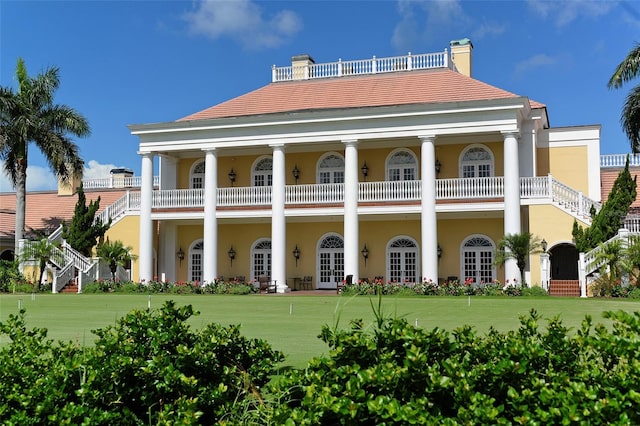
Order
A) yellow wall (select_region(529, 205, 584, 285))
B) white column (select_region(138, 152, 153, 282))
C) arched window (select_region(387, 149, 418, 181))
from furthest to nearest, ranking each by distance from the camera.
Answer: arched window (select_region(387, 149, 418, 181)) < white column (select_region(138, 152, 153, 282)) < yellow wall (select_region(529, 205, 584, 285))

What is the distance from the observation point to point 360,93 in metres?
32.7

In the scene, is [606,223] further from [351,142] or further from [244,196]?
[244,196]

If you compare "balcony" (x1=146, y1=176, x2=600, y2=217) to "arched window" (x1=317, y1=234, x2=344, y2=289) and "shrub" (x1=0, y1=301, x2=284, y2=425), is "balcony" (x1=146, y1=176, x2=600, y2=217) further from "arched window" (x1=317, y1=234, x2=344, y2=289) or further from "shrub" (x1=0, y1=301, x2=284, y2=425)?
"shrub" (x1=0, y1=301, x2=284, y2=425)

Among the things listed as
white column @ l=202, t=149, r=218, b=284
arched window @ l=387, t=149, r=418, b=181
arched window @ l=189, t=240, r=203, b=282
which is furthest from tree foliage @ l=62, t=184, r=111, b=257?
arched window @ l=387, t=149, r=418, b=181

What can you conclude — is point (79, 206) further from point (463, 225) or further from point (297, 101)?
point (463, 225)

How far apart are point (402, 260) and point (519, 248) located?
739 centimetres

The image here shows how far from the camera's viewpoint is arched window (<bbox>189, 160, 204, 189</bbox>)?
3572cm

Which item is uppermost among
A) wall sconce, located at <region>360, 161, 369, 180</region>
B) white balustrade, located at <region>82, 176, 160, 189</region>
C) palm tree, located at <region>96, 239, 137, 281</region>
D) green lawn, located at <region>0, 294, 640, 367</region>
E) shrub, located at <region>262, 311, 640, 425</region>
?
white balustrade, located at <region>82, 176, 160, 189</region>

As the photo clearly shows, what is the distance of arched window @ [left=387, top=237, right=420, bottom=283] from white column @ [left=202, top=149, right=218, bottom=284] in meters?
8.21

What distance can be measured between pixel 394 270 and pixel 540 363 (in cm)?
2725

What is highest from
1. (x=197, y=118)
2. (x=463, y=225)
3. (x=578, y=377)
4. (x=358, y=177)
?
(x=197, y=118)

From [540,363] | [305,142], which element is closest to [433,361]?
[540,363]

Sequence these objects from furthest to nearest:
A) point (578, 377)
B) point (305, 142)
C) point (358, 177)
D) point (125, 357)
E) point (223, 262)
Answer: point (223, 262) → point (358, 177) → point (305, 142) → point (125, 357) → point (578, 377)

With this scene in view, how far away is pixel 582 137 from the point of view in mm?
31234
